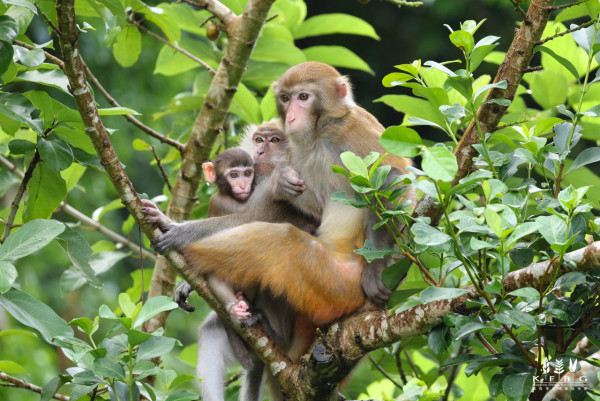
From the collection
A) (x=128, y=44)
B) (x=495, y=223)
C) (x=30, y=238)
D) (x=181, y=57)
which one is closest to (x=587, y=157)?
(x=495, y=223)

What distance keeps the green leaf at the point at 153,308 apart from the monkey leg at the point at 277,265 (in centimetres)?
74

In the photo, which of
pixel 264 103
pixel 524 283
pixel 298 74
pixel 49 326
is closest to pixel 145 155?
pixel 264 103

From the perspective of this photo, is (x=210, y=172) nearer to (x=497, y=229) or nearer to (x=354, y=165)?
(x=354, y=165)

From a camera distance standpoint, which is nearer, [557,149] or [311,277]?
[557,149]

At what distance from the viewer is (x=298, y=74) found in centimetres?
401

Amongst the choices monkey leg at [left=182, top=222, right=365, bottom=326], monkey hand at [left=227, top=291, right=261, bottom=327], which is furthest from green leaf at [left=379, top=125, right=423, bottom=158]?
monkey hand at [left=227, top=291, right=261, bottom=327]

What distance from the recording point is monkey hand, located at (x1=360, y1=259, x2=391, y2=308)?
336 cm

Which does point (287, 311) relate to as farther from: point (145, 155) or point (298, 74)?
point (145, 155)

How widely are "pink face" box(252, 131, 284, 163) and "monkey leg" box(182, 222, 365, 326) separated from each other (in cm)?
95

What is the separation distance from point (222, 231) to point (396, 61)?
32.0 ft

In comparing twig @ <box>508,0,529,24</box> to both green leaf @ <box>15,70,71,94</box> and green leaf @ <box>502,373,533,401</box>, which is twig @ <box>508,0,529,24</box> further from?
green leaf @ <box>15,70,71,94</box>

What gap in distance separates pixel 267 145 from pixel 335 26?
115 centimetres

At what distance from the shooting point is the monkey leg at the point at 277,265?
3.54 meters

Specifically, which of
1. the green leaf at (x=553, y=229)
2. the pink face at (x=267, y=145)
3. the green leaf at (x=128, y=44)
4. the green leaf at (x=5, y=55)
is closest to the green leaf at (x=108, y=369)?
the green leaf at (x=5, y=55)
